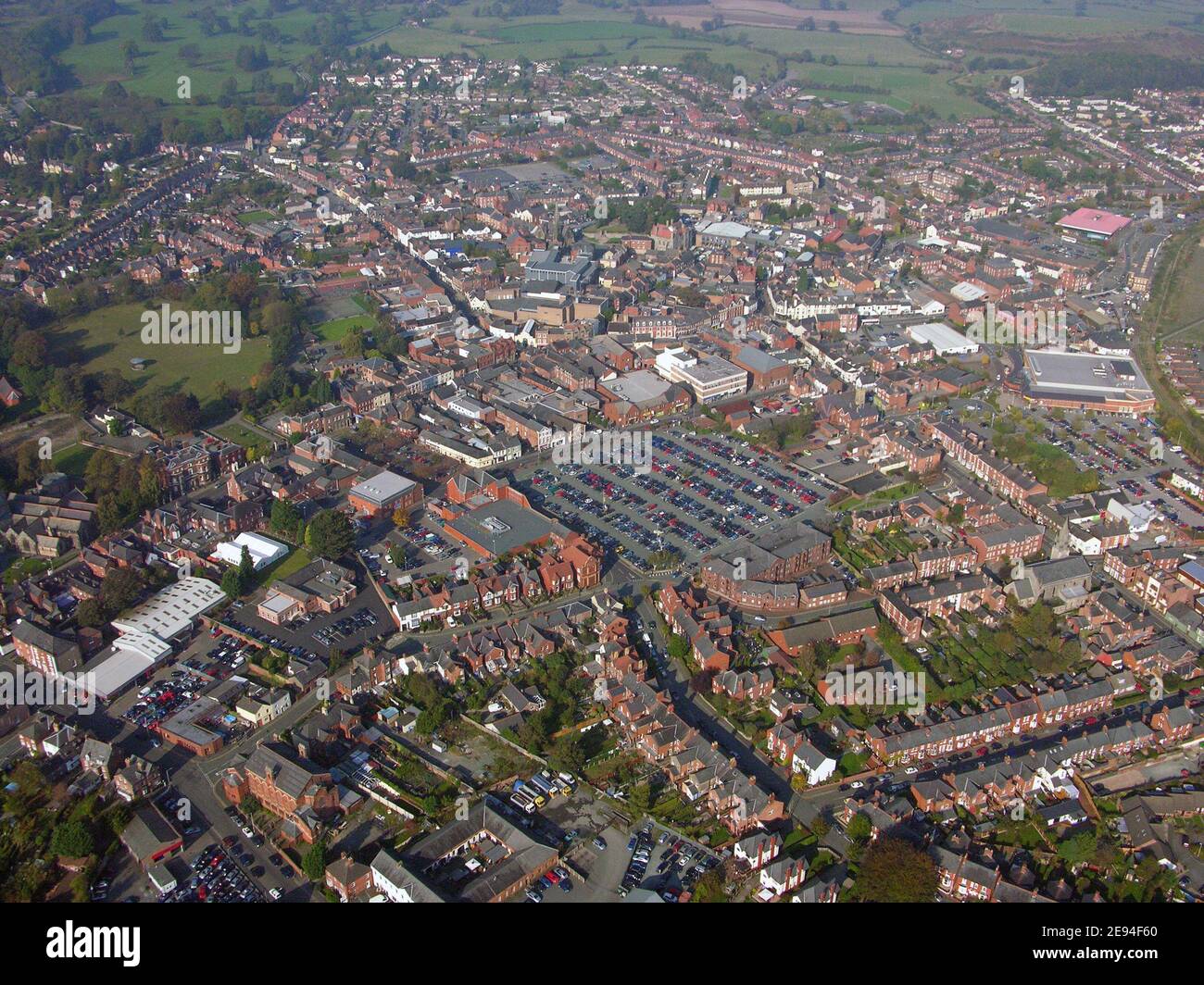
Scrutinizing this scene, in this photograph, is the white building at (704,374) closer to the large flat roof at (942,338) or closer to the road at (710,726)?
the large flat roof at (942,338)

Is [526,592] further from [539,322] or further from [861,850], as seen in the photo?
[539,322]

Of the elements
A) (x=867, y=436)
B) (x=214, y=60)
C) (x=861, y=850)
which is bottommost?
(x=861, y=850)

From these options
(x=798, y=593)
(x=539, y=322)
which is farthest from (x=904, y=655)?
(x=539, y=322)

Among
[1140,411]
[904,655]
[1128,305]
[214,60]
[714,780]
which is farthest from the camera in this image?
[214,60]

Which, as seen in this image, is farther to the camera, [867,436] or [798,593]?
[867,436]

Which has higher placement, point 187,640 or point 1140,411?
point 1140,411

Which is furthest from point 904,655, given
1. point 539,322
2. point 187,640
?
point 539,322

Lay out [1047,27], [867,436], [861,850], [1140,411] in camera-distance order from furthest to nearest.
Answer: [1047,27] → [1140,411] → [867,436] → [861,850]
